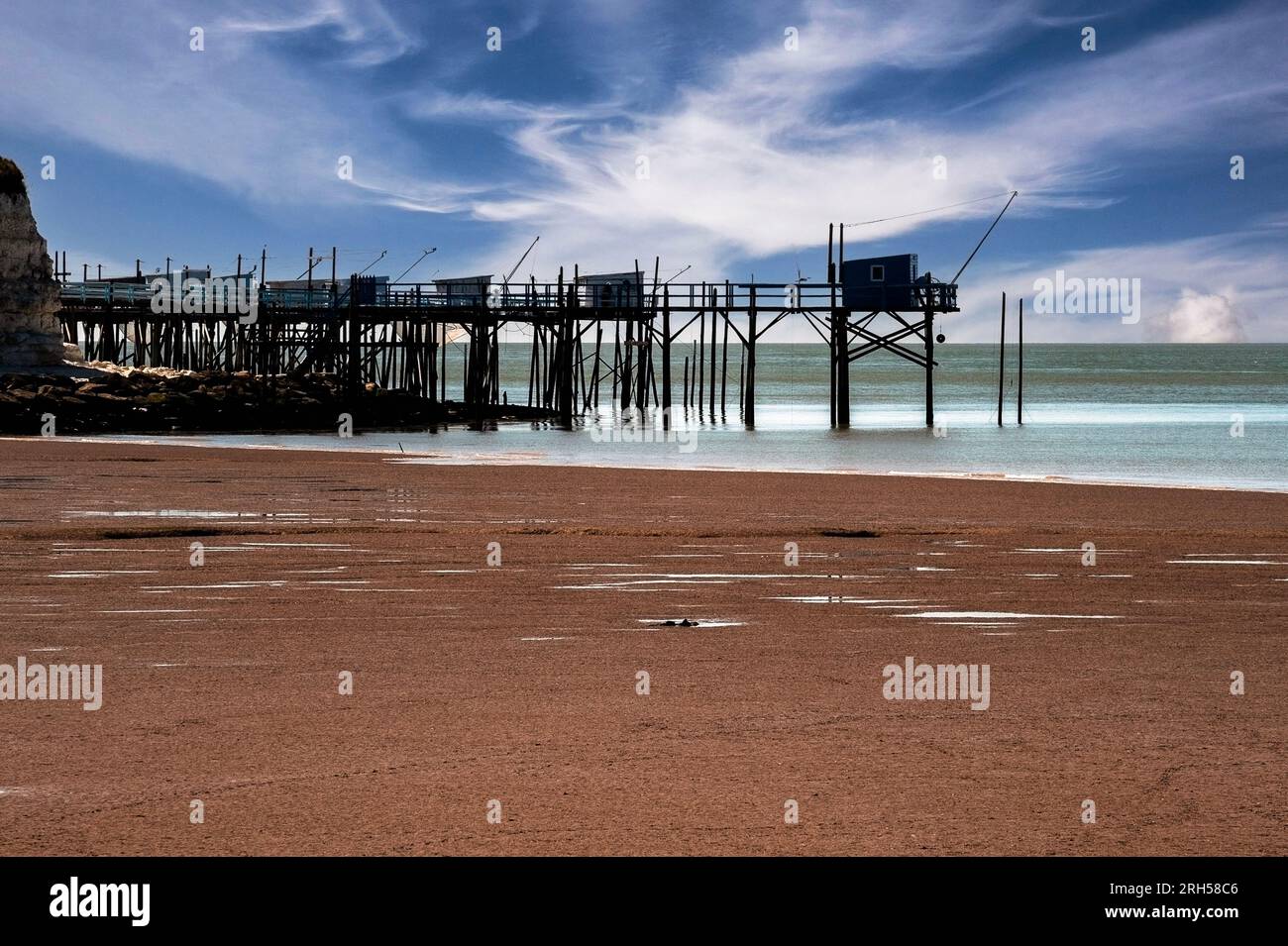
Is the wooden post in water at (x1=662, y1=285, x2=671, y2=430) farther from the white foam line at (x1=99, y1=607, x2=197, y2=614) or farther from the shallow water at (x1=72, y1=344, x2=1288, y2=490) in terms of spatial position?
the white foam line at (x1=99, y1=607, x2=197, y2=614)

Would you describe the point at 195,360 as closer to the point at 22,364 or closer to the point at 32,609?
the point at 22,364

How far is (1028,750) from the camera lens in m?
5.92

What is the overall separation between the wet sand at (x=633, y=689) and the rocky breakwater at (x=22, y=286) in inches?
1383

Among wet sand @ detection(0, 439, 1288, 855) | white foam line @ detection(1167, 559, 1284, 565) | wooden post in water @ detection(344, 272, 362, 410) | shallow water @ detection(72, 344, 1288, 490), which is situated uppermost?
wooden post in water @ detection(344, 272, 362, 410)

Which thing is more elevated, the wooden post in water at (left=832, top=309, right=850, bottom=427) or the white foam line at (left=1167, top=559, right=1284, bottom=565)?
the wooden post in water at (left=832, top=309, right=850, bottom=427)

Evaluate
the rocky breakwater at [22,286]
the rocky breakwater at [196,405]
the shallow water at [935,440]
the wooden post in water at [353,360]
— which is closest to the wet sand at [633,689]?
the shallow water at [935,440]

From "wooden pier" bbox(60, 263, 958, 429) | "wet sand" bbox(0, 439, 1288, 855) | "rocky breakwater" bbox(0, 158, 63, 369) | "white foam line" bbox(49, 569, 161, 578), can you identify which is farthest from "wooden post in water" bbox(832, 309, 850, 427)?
"white foam line" bbox(49, 569, 161, 578)

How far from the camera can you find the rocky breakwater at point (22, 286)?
45.9 metres

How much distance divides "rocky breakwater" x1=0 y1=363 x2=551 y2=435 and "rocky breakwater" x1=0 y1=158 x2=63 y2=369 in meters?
2.20

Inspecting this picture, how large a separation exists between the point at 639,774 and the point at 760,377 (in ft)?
392

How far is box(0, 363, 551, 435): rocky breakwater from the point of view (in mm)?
37312

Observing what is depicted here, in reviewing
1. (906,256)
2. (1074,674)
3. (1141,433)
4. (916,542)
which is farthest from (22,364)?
(1074,674)

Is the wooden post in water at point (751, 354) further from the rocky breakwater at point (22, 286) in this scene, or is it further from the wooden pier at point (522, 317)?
the rocky breakwater at point (22, 286)

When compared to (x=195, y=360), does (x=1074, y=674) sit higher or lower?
lower
